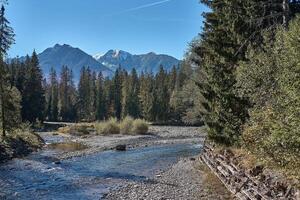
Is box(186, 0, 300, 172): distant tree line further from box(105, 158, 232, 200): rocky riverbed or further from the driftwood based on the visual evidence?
box(105, 158, 232, 200): rocky riverbed

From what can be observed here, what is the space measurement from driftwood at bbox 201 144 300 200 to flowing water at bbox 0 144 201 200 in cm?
504

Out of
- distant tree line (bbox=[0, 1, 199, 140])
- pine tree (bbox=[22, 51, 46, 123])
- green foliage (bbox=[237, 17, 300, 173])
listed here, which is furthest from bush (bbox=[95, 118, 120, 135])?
green foliage (bbox=[237, 17, 300, 173])

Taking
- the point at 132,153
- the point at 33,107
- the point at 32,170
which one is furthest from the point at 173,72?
the point at 32,170

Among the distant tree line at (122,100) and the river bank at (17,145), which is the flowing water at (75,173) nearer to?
the river bank at (17,145)

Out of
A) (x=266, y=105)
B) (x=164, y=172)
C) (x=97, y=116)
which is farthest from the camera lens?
(x=97, y=116)

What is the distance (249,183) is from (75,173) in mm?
14563

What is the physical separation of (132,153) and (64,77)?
123326mm

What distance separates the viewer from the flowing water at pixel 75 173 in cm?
2405

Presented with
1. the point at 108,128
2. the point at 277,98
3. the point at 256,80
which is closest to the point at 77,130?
the point at 108,128

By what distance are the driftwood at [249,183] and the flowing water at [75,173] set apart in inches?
199

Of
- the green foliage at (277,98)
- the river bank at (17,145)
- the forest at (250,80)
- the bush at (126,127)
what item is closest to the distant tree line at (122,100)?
the bush at (126,127)

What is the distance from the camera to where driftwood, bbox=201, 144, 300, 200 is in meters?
16.8

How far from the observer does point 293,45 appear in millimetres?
16047

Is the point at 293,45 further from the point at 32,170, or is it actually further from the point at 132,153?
the point at 132,153
